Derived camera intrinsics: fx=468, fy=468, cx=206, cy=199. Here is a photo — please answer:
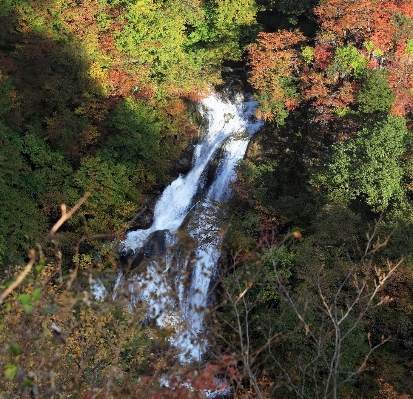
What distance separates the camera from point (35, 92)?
20.1 meters

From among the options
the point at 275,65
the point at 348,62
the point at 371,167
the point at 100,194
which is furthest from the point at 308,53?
the point at 100,194

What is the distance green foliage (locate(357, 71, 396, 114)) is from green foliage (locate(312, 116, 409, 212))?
1.50 m

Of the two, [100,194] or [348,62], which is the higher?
[348,62]

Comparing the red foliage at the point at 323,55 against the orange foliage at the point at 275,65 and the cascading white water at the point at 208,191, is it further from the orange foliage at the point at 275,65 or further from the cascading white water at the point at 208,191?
the cascading white water at the point at 208,191

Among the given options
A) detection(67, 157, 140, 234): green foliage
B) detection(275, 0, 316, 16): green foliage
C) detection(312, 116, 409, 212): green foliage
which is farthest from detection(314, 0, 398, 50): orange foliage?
detection(67, 157, 140, 234): green foliage

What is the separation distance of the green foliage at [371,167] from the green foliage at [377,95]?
150 cm

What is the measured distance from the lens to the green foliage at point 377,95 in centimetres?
1884

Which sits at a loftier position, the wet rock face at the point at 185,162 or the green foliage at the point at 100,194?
the green foliage at the point at 100,194

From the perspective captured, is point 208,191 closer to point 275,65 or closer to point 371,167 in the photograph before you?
point 275,65

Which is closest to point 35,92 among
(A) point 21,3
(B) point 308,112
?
(A) point 21,3

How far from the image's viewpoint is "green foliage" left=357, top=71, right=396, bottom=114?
1884cm

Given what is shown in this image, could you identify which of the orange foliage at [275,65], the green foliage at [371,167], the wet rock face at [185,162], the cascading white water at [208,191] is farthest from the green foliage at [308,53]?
the wet rock face at [185,162]

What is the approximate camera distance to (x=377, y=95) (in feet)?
62.0

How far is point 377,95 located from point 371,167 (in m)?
4.18
